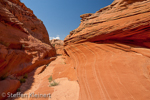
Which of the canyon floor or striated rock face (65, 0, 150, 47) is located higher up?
striated rock face (65, 0, 150, 47)

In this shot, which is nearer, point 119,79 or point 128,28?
point 119,79

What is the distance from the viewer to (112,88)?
8.23 feet

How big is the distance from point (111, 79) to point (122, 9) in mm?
5628

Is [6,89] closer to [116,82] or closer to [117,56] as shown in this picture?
[116,82]

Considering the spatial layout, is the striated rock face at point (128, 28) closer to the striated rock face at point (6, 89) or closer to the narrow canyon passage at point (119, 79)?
the narrow canyon passage at point (119, 79)

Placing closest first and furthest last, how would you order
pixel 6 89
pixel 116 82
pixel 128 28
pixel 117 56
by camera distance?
pixel 116 82 → pixel 6 89 → pixel 117 56 → pixel 128 28

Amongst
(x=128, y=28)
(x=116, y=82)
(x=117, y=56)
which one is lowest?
(x=116, y=82)

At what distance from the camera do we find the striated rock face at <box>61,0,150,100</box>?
2404 millimetres

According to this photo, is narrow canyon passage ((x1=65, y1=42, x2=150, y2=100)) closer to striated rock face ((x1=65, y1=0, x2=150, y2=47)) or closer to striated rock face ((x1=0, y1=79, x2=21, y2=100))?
striated rock face ((x1=65, y1=0, x2=150, y2=47))

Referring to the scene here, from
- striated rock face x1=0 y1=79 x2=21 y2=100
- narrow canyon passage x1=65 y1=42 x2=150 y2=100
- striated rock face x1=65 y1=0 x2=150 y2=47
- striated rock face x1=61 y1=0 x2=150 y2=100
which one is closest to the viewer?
narrow canyon passage x1=65 y1=42 x2=150 y2=100

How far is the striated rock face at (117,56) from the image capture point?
240 centimetres

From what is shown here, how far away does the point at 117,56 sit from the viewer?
3.93 metres

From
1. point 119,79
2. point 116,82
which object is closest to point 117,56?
point 119,79

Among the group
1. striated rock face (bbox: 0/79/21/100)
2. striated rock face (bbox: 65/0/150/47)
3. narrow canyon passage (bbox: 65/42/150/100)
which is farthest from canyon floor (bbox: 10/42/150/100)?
striated rock face (bbox: 0/79/21/100)
